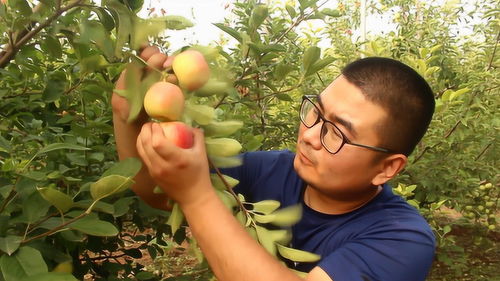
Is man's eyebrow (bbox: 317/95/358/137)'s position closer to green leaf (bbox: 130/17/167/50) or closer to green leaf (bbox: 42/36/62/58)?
green leaf (bbox: 130/17/167/50)

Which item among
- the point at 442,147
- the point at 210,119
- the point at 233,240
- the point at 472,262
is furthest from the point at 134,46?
the point at 472,262

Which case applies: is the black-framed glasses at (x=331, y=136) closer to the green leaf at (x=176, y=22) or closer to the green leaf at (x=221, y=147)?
the green leaf at (x=221, y=147)

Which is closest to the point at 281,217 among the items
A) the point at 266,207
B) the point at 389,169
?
the point at 266,207

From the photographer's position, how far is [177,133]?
817 millimetres

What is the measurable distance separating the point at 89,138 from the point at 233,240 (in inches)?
26.6

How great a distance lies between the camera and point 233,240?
88 centimetres

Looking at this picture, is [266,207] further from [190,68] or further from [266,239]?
[190,68]

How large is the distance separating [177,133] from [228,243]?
208 millimetres

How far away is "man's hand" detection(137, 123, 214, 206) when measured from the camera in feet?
2.69

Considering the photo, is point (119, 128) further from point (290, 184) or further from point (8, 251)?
point (290, 184)

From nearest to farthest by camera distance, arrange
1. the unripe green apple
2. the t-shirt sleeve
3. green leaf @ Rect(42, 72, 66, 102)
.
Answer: the unripe green apple, the t-shirt sleeve, green leaf @ Rect(42, 72, 66, 102)

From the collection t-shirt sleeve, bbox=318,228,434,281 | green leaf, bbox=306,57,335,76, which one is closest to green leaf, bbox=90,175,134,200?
t-shirt sleeve, bbox=318,228,434,281

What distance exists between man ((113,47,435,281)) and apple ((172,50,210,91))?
8 cm

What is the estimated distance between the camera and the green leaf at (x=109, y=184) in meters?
0.85
